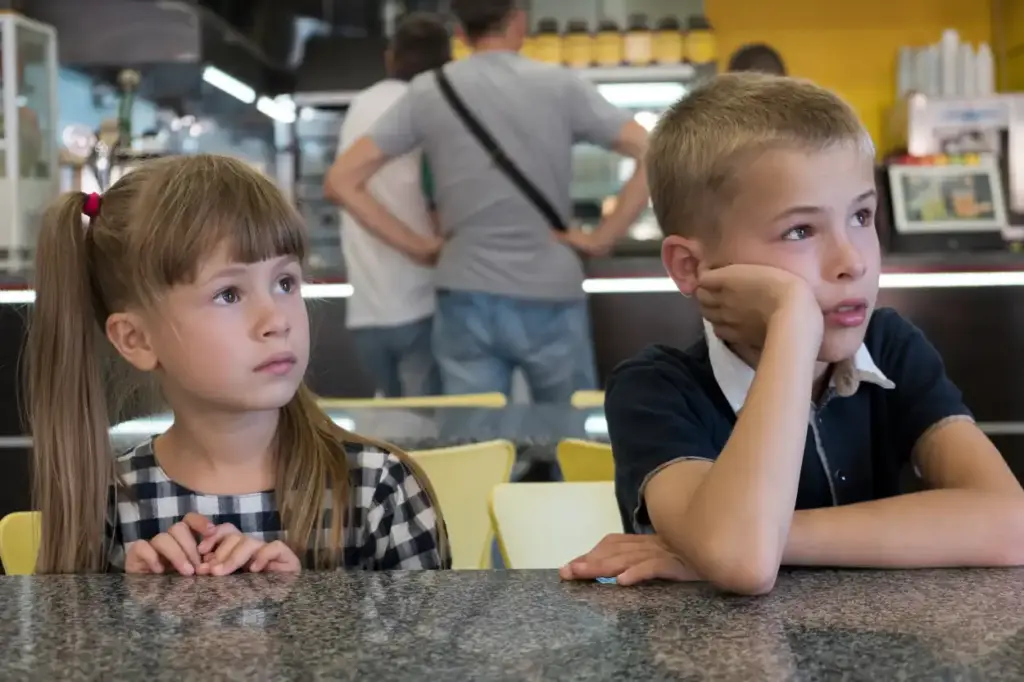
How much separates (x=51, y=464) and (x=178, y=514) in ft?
0.42

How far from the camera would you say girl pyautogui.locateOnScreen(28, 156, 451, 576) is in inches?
44.8

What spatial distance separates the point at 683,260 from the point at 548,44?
486 centimetres

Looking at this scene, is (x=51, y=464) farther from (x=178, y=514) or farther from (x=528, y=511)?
(x=528, y=511)

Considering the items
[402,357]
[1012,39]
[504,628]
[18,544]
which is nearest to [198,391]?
[18,544]

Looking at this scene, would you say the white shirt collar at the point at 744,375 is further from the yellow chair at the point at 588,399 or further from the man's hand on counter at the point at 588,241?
the man's hand on counter at the point at 588,241

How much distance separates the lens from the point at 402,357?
10.9 feet

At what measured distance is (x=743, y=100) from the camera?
1.11 m

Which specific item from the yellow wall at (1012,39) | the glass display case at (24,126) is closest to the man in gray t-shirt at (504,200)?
the glass display case at (24,126)

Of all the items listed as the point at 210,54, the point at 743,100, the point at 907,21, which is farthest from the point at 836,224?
the point at 907,21

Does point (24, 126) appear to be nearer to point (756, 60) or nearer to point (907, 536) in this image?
point (756, 60)

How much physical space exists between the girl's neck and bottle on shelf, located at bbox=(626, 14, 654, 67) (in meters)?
4.79

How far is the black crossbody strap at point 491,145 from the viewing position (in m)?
2.75

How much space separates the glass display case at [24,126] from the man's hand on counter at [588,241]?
2.36 meters

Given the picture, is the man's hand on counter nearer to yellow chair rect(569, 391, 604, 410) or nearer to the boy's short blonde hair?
yellow chair rect(569, 391, 604, 410)
